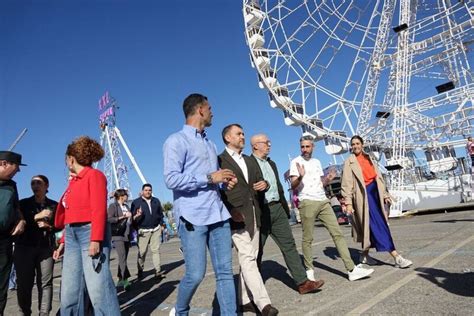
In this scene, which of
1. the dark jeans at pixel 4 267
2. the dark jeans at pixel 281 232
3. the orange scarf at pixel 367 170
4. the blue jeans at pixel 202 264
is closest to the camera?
the blue jeans at pixel 202 264

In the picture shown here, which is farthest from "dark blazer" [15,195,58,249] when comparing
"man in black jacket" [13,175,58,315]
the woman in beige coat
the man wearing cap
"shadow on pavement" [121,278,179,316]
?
the woman in beige coat

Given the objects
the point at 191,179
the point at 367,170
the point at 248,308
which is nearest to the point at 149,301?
the point at 248,308

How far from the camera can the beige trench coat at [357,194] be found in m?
4.89

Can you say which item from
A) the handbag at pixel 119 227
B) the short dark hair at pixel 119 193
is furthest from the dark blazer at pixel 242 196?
the short dark hair at pixel 119 193

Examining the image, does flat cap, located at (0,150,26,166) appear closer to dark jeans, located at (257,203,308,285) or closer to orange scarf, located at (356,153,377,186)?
dark jeans, located at (257,203,308,285)

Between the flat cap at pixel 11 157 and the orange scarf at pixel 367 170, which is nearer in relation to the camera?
the flat cap at pixel 11 157

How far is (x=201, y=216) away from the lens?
9.05 ft

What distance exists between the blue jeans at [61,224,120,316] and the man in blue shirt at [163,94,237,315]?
530 mm

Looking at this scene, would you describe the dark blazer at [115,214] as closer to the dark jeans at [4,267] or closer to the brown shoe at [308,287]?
the dark jeans at [4,267]

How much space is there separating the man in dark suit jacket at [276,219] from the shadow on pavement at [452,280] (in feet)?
3.69

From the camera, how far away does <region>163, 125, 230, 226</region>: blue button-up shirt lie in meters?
2.74

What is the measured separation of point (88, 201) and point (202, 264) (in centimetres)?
101

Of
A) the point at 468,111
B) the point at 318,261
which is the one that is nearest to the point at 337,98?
the point at 468,111

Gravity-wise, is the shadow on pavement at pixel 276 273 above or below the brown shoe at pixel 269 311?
below
